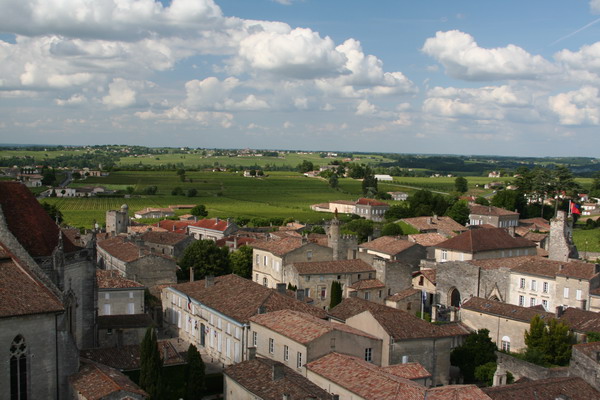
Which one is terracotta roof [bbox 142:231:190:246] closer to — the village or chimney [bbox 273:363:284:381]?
the village

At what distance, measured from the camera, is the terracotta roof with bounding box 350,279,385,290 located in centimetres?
5709

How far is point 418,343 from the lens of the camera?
38156mm

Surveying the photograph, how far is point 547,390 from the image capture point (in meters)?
28.7

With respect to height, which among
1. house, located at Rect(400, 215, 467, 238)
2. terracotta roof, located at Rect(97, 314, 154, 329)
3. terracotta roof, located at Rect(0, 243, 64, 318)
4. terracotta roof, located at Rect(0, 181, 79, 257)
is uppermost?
terracotta roof, located at Rect(0, 181, 79, 257)

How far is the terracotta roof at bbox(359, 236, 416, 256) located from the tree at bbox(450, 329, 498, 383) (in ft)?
93.4

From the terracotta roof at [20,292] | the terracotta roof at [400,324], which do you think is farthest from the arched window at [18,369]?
the terracotta roof at [400,324]

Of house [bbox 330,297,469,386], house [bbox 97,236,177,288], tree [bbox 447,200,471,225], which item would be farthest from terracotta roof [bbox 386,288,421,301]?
tree [bbox 447,200,471,225]

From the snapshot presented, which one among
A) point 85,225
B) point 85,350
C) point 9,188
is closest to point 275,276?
point 85,350

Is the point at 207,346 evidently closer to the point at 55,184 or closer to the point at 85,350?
the point at 85,350

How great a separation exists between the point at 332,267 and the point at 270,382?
29.3 meters

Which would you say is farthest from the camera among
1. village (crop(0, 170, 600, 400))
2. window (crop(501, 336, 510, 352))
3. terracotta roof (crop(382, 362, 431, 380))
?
window (crop(501, 336, 510, 352))

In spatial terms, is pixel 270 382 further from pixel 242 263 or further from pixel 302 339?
pixel 242 263

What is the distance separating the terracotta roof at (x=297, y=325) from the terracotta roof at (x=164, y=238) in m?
45.8

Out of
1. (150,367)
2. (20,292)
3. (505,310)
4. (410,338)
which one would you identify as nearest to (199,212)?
(505,310)
